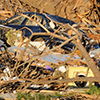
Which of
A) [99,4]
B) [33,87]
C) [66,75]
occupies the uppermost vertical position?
[99,4]

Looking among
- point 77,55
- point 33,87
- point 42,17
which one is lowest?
point 33,87

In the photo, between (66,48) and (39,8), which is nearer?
(66,48)

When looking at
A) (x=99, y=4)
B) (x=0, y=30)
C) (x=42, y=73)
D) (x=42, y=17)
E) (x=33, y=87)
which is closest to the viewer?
(x=33, y=87)

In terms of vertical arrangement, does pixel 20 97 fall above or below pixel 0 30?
below

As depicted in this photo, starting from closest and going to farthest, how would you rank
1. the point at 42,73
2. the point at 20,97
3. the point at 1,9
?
the point at 20,97
the point at 42,73
the point at 1,9

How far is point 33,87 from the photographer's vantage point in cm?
483

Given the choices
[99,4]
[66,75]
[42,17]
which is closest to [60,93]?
[66,75]

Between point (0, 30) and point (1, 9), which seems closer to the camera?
point (0, 30)

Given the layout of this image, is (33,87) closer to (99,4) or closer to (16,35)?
(16,35)

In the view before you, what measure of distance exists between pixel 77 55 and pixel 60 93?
1779 mm

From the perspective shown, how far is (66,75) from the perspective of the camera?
4.89 metres

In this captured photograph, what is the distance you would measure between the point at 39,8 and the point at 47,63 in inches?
210

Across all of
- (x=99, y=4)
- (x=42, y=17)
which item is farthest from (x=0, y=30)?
(x=99, y=4)

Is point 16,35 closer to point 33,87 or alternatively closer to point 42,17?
point 42,17
